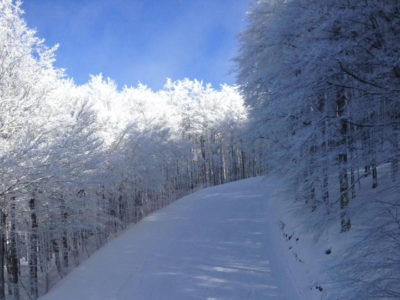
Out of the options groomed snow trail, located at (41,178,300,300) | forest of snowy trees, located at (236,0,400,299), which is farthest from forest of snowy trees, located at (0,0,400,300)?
groomed snow trail, located at (41,178,300,300)

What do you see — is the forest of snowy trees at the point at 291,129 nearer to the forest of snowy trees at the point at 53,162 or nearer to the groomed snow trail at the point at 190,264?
the forest of snowy trees at the point at 53,162

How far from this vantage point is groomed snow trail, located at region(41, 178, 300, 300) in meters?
8.30

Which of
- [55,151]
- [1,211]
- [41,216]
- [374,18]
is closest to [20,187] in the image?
[55,151]

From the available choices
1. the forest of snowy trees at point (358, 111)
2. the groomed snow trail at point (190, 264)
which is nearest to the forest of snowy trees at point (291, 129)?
the forest of snowy trees at point (358, 111)

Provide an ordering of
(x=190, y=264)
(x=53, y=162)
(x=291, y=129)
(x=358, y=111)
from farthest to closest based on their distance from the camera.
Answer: (x=190, y=264) → (x=291, y=129) → (x=53, y=162) → (x=358, y=111)

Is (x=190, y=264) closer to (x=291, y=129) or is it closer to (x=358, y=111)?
(x=291, y=129)

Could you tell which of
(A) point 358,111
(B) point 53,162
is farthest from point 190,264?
(A) point 358,111

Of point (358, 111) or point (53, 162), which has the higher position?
point (358, 111)

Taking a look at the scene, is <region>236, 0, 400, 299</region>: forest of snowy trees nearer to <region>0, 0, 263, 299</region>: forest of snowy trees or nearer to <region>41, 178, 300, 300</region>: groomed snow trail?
<region>41, 178, 300, 300</region>: groomed snow trail

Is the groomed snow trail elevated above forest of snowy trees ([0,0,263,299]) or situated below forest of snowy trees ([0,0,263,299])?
below

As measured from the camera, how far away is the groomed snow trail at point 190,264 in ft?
27.2

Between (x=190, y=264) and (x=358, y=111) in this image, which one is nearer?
(x=358, y=111)

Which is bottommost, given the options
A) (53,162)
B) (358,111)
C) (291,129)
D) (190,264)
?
(190,264)

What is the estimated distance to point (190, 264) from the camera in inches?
409
